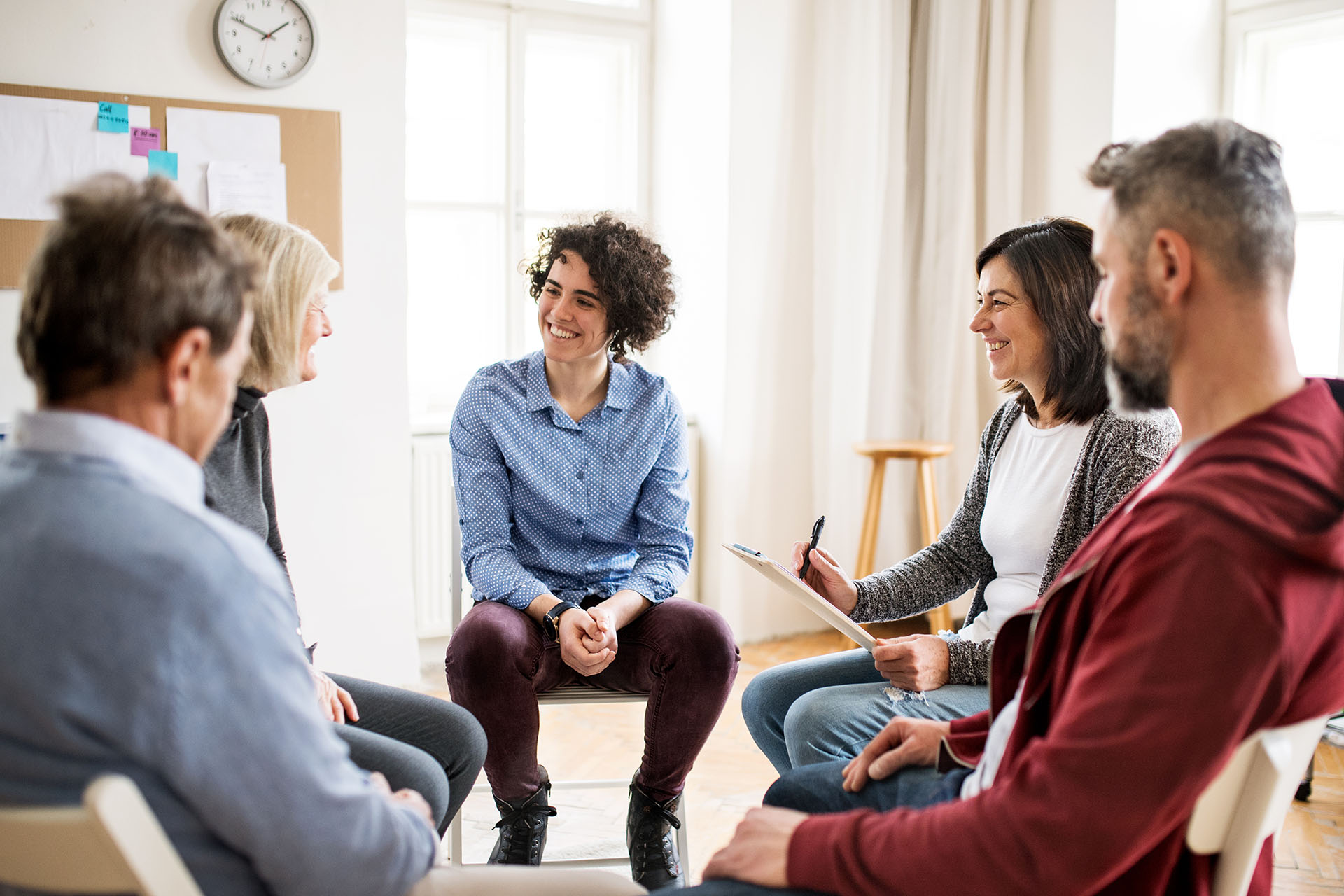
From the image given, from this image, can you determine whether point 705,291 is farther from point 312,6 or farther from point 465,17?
point 312,6

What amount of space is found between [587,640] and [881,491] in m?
2.14

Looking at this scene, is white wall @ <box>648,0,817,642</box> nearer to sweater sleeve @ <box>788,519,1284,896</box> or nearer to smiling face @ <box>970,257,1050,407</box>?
smiling face @ <box>970,257,1050,407</box>

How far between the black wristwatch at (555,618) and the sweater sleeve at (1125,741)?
3.66 feet

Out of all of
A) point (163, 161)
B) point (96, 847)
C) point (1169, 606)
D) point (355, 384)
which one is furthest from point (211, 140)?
point (1169, 606)

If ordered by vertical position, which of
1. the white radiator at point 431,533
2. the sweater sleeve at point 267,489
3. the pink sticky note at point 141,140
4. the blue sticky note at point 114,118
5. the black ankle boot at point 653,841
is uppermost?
the blue sticky note at point 114,118

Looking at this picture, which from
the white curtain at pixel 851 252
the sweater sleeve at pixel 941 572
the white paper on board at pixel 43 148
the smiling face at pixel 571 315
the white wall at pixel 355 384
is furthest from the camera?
the white curtain at pixel 851 252

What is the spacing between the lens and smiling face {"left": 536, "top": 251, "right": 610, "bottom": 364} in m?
2.30

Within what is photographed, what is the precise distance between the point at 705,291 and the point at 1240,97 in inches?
88.1

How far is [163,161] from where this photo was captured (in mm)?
3029

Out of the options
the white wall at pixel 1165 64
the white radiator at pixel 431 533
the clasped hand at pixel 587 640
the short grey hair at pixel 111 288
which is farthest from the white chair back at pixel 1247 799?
the white wall at pixel 1165 64

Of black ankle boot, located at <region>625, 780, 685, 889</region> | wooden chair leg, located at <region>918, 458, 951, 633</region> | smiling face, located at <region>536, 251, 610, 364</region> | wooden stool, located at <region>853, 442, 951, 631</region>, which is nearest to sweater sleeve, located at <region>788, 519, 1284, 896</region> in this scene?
black ankle boot, located at <region>625, 780, 685, 889</region>

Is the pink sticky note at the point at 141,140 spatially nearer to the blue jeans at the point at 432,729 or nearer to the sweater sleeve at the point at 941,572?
the blue jeans at the point at 432,729

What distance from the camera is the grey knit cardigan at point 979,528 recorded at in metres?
1.59

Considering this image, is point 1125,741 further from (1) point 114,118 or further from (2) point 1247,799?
(1) point 114,118
